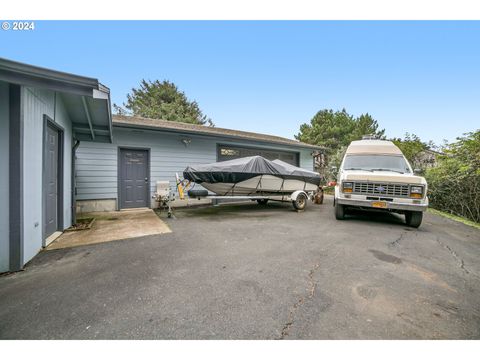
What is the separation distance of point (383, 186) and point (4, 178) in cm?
701

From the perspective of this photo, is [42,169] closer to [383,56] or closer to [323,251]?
[323,251]

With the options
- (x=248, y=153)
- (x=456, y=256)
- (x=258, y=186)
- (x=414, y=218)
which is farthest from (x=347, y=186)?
(x=248, y=153)

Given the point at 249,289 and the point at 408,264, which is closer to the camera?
the point at 249,289

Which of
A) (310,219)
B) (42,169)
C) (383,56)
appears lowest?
(310,219)

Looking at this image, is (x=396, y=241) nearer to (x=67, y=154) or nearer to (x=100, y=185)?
(x=67, y=154)

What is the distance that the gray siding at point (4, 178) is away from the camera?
8.50ft

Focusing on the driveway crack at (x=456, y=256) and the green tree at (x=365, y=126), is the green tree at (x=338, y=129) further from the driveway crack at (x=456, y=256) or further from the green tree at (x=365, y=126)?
the driveway crack at (x=456, y=256)

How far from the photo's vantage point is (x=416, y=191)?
4449mm

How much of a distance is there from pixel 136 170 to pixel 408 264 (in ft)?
26.8

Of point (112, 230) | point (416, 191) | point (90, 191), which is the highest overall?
point (416, 191)

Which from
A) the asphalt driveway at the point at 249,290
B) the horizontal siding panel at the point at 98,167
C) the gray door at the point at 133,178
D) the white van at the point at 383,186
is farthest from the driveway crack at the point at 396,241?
the horizontal siding panel at the point at 98,167

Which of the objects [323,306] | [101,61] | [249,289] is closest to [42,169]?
[249,289]

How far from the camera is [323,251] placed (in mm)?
3332
